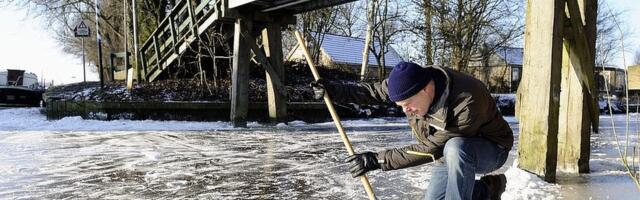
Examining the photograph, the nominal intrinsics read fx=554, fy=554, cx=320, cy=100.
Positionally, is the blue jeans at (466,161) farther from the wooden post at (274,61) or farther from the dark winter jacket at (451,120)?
the wooden post at (274,61)

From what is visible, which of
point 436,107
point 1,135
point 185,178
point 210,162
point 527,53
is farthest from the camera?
point 1,135

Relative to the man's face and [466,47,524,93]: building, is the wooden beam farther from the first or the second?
[466,47,524,93]: building

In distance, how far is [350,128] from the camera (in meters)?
12.2

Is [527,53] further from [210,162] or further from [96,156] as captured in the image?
[96,156]

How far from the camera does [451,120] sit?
9.07ft

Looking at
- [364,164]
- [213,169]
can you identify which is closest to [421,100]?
[364,164]

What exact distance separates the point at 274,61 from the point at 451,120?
928cm

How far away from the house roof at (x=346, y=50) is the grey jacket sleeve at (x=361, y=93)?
35179mm

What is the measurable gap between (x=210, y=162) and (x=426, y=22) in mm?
17918

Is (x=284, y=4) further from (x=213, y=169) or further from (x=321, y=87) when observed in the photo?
(x=321, y=87)

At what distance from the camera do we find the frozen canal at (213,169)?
4836 mm

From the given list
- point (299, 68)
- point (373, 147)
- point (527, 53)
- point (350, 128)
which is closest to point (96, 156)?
point (373, 147)

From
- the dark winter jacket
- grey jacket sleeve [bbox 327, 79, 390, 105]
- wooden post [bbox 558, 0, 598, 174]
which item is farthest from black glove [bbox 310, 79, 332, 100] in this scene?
wooden post [bbox 558, 0, 598, 174]

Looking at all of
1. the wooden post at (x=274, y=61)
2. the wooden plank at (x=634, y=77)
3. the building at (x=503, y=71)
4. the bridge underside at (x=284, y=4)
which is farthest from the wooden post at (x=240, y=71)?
the building at (x=503, y=71)
